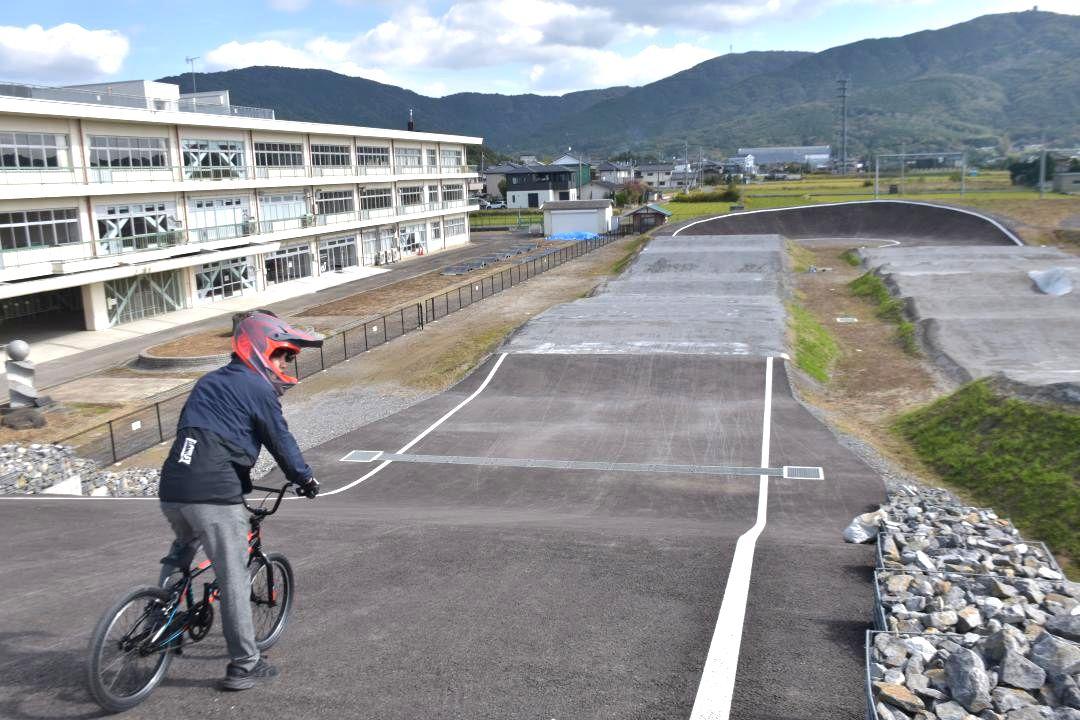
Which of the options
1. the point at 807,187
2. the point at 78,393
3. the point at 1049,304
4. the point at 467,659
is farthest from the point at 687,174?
the point at 467,659

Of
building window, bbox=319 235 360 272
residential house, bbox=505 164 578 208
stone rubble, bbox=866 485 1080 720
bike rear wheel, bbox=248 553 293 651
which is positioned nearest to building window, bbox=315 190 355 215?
building window, bbox=319 235 360 272

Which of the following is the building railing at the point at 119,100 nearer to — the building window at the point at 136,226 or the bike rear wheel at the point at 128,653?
the building window at the point at 136,226

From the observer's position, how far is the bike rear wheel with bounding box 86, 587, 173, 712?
486cm

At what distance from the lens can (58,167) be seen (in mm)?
35250

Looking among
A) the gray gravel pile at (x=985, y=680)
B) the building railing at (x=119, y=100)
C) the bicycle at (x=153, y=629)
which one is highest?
the building railing at (x=119, y=100)

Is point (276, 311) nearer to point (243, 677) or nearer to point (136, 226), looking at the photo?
point (136, 226)

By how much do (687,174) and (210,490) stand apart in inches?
6677

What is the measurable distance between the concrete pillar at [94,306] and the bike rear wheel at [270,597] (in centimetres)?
3576

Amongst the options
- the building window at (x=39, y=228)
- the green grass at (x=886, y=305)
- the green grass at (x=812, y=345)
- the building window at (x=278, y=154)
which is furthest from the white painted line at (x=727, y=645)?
the building window at (x=278, y=154)

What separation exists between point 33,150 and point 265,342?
→ 115 ft

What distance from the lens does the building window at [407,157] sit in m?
69.5

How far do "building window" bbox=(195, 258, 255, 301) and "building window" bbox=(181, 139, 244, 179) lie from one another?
4.67 m

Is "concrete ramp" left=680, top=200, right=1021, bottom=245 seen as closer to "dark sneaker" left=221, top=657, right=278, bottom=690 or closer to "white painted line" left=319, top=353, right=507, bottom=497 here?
"white painted line" left=319, top=353, right=507, bottom=497

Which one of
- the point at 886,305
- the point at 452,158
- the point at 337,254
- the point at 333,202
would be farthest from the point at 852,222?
the point at 333,202
